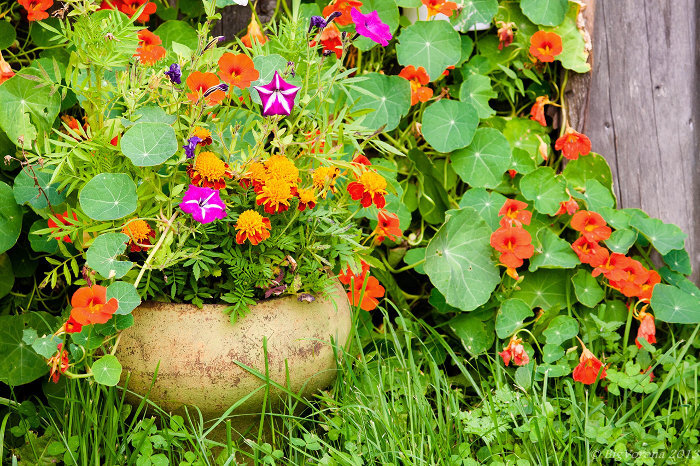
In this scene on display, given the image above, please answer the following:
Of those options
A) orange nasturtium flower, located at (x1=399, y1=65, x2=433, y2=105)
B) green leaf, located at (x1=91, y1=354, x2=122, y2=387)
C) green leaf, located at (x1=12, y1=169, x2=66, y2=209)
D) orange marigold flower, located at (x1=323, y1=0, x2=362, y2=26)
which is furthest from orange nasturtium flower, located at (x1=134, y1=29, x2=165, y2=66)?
orange nasturtium flower, located at (x1=399, y1=65, x2=433, y2=105)

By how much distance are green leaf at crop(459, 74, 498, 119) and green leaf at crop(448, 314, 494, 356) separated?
0.82 meters

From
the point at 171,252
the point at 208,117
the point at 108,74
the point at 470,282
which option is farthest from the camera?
the point at 470,282

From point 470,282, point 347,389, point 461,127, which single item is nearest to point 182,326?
point 347,389

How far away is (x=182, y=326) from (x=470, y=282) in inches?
42.4

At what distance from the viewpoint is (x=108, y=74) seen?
6.02ft

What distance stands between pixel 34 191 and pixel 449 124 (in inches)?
57.3

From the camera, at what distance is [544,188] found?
2490 millimetres

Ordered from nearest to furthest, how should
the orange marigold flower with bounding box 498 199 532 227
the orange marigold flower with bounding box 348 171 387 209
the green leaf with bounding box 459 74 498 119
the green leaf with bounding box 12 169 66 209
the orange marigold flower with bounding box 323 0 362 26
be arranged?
the orange marigold flower with bounding box 348 171 387 209, the green leaf with bounding box 12 169 66 209, the orange marigold flower with bounding box 323 0 362 26, the orange marigold flower with bounding box 498 199 532 227, the green leaf with bounding box 459 74 498 119

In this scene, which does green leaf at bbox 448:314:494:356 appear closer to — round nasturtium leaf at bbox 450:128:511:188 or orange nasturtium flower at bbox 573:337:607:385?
orange nasturtium flower at bbox 573:337:607:385

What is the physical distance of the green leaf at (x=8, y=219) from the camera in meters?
1.84

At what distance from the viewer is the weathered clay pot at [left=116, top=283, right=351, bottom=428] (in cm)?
162

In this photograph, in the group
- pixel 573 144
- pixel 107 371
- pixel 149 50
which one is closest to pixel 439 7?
pixel 573 144

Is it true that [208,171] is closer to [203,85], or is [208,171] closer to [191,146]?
[191,146]

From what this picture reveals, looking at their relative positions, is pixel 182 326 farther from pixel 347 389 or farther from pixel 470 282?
pixel 470 282
